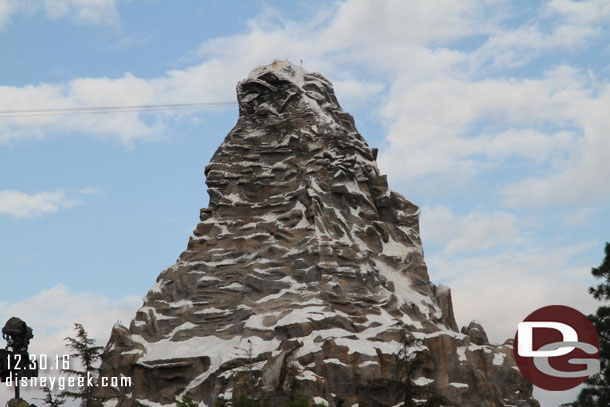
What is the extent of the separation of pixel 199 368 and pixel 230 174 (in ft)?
60.3

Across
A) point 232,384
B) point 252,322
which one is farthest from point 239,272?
point 232,384

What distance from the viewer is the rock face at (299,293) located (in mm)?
76625

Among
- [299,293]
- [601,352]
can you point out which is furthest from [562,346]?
[299,293]

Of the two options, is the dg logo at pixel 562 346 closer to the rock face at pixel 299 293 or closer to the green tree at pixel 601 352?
the green tree at pixel 601 352

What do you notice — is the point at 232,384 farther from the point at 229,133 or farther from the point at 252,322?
the point at 229,133

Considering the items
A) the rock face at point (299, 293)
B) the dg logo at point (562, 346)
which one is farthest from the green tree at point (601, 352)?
the rock face at point (299, 293)

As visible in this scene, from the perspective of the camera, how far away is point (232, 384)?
75125mm

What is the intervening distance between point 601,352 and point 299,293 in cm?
4283

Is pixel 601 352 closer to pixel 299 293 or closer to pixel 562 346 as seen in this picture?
pixel 562 346

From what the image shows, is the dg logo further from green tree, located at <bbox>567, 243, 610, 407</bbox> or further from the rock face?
the rock face

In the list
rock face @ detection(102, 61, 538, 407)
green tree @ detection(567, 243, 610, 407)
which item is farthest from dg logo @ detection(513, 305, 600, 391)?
rock face @ detection(102, 61, 538, 407)

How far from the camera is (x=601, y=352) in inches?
1618

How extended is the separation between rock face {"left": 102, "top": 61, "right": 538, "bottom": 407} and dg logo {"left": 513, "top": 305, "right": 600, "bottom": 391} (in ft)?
49.1

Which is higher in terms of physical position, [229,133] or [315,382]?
[229,133]
